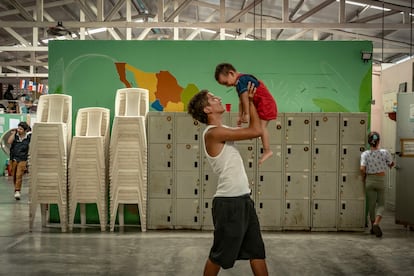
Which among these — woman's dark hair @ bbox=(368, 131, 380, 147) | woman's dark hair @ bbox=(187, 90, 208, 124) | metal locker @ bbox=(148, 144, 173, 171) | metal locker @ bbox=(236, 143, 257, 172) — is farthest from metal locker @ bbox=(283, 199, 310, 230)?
woman's dark hair @ bbox=(187, 90, 208, 124)

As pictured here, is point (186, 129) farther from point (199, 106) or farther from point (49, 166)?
point (199, 106)

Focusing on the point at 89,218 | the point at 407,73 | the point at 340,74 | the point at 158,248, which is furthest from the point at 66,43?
the point at 407,73

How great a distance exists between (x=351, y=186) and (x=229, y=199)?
13.7ft

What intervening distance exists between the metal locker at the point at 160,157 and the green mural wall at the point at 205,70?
0.73 meters

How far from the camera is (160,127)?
22.4ft

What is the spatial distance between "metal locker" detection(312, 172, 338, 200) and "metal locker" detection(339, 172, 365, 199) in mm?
83

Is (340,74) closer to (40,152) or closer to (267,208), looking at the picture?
(267,208)

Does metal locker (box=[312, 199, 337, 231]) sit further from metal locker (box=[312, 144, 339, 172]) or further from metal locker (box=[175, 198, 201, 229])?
metal locker (box=[175, 198, 201, 229])

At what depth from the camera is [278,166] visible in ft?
22.4

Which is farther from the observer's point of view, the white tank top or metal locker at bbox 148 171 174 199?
metal locker at bbox 148 171 174 199

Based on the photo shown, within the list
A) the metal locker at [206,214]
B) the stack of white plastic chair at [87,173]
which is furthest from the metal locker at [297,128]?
the stack of white plastic chair at [87,173]

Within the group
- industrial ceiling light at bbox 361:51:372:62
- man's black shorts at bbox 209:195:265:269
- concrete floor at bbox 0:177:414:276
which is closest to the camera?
man's black shorts at bbox 209:195:265:269

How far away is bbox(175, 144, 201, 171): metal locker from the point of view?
22.4 feet

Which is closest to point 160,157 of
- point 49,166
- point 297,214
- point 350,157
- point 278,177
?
point 49,166
